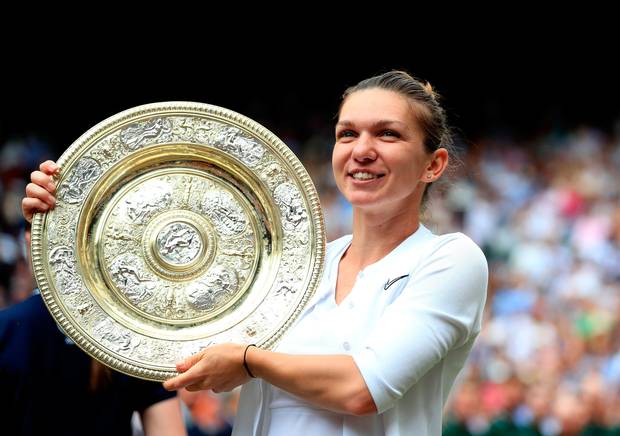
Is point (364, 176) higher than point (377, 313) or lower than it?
higher

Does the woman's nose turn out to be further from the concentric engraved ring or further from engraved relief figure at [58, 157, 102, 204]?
engraved relief figure at [58, 157, 102, 204]

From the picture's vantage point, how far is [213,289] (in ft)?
7.46

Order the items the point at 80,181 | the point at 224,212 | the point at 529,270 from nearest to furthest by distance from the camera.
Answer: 1. the point at 80,181
2. the point at 224,212
3. the point at 529,270

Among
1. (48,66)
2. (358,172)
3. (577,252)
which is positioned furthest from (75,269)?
(48,66)

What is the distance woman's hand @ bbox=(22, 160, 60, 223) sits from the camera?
7.09ft

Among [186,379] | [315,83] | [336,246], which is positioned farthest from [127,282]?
[315,83]

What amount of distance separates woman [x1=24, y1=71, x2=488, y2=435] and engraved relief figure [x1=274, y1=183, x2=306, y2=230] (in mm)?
130

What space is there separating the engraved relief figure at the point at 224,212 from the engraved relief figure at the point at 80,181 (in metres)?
0.27

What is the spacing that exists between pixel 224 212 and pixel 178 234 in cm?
13

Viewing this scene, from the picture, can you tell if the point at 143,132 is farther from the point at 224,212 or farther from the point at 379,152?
the point at 379,152

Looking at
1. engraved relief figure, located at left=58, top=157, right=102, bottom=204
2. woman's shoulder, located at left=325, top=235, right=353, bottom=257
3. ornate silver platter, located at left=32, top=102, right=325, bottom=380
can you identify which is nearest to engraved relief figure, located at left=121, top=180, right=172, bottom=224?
ornate silver platter, located at left=32, top=102, right=325, bottom=380

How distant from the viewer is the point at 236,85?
31.4 ft

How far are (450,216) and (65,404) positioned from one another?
6226 millimetres

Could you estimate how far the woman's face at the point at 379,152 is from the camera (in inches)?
84.4
